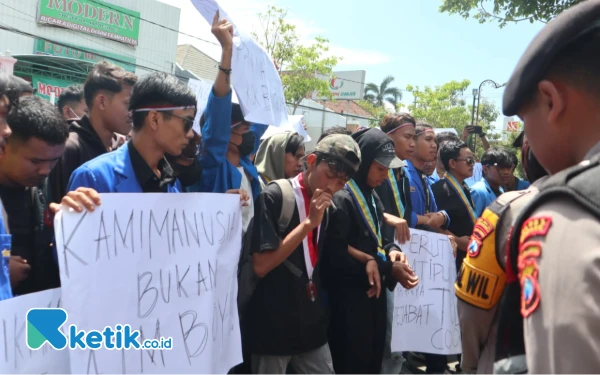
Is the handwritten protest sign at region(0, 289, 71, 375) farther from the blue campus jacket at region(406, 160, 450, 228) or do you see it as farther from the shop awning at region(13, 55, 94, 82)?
the shop awning at region(13, 55, 94, 82)

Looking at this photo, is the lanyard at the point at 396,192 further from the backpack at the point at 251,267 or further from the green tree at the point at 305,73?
the green tree at the point at 305,73

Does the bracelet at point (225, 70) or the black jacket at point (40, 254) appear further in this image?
the bracelet at point (225, 70)

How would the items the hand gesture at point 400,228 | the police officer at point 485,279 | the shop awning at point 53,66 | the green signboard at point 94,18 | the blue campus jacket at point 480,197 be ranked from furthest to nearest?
the green signboard at point 94,18, the shop awning at point 53,66, the blue campus jacket at point 480,197, the hand gesture at point 400,228, the police officer at point 485,279

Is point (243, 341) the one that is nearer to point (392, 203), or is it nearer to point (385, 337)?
point (385, 337)

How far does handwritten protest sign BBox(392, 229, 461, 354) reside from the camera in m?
3.87

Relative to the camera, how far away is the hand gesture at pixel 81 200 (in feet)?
6.53

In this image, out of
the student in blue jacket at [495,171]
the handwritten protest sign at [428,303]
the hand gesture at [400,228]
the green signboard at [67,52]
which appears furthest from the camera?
the green signboard at [67,52]

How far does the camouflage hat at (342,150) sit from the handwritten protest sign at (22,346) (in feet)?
5.39

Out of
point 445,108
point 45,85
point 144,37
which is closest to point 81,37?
point 144,37

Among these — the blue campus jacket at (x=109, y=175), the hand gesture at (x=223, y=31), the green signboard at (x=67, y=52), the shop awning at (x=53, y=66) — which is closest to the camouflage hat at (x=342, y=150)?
the hand gesture at (x=223, y=31)

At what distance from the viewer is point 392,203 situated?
4.18 meters

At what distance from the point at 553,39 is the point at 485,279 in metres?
0.65

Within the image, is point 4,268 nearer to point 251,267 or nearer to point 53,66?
point 251,267

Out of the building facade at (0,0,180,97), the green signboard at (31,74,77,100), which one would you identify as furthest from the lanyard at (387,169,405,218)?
the green signboard at (31,74,77,100)
